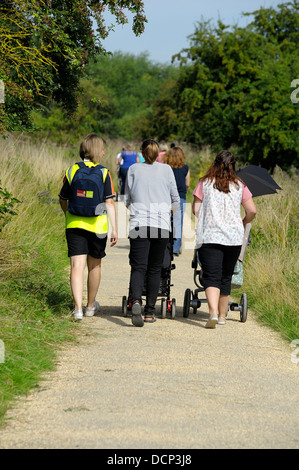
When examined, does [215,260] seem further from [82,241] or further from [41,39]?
[41,39]

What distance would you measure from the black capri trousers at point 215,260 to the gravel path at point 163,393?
487 millimetres

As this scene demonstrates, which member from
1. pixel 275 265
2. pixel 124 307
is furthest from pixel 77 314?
pixel 275 265

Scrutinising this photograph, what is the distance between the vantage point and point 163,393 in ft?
16.5

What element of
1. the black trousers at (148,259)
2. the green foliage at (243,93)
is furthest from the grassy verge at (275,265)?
the green foliage at (243,93)

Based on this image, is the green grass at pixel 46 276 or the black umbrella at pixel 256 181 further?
the black umbrella at pixel 256 181

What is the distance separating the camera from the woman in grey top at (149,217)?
742 cm

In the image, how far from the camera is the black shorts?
736 centimetres

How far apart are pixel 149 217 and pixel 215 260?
77 cm

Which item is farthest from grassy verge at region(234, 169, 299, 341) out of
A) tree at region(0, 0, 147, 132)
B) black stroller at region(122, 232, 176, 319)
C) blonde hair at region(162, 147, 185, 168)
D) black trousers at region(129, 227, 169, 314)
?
tree at region(0, 0, 147, 132)

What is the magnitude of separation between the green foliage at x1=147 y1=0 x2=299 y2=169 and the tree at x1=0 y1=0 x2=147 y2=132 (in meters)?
15.0

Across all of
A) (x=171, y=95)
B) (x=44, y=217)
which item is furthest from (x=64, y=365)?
(x=171, y=95)

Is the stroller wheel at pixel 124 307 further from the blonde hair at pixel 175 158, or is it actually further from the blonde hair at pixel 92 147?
the blonde hair at pixel 175 158

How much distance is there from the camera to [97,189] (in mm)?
7215

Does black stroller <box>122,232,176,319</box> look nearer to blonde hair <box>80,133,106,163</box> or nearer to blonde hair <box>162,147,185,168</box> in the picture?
blonde hair <box>80,133,106,163</box>
